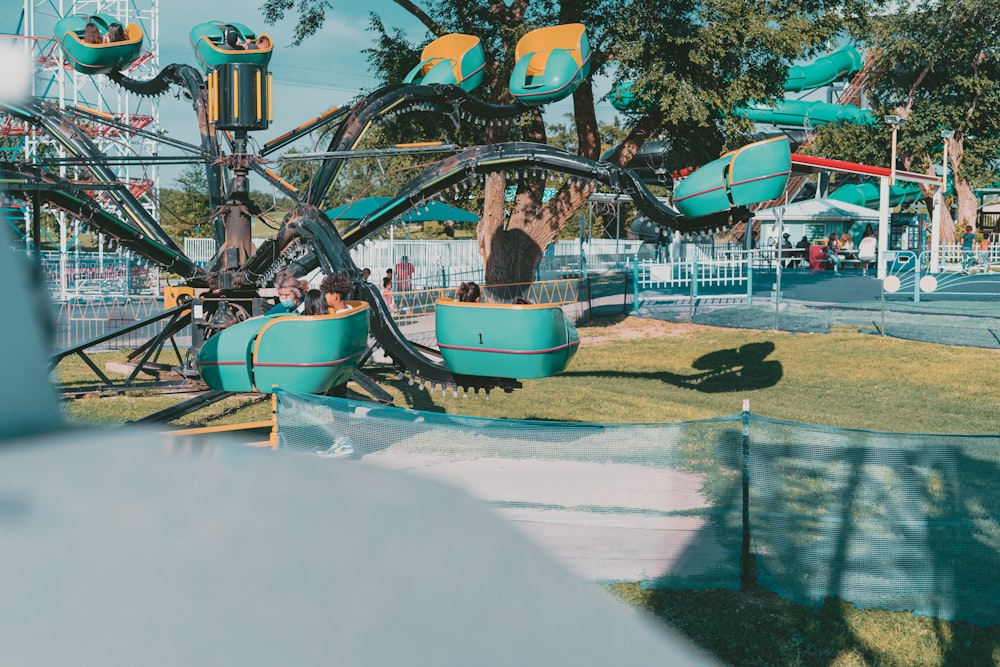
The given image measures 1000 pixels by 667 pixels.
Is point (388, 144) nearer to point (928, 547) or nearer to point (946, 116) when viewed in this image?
point (928, 547)

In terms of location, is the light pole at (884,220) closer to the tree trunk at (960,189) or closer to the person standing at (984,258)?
the person standing at (984,258)

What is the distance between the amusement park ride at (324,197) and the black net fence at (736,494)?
920 mm

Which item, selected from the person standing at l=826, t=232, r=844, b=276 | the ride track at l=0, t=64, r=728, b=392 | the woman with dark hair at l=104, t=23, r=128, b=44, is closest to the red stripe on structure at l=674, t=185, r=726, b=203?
the ride track at l=0, t=64, r=728, b=392

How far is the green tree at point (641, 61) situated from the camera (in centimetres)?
1870

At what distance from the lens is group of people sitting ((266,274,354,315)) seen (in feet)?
27.9

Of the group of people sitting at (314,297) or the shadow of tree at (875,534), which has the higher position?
the group of people sitting at (314,297)

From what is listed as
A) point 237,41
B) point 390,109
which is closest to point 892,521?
point 390,109

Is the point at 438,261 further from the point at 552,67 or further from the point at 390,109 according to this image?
the point at 552,67

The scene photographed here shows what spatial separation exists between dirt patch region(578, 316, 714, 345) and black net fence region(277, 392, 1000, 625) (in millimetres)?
13265

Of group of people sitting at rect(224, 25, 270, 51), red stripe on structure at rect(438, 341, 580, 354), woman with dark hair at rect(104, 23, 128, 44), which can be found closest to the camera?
red stripe on structure at rect(438, 341, 580, 354)

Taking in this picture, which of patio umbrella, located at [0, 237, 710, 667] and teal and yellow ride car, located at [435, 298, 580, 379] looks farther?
teal and yellow ride car, located at [435, 298, 580, 379]

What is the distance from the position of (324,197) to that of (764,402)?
6.91 meters

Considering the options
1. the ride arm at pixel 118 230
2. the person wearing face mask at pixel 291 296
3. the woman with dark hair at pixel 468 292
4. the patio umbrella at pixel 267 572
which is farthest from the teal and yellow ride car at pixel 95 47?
the patio umbrella at pixel 267 572

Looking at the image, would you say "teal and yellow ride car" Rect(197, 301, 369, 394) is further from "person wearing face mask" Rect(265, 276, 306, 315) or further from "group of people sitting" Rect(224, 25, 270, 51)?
"group of people sitting" Rect(224, 25, 270, 51)
